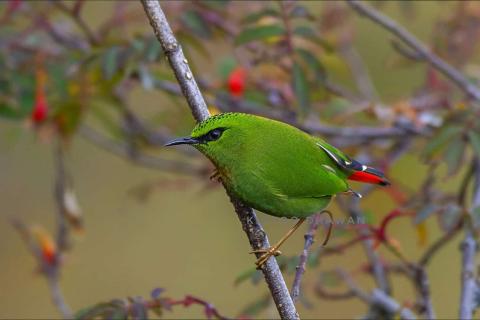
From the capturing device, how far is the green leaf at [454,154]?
2731mm

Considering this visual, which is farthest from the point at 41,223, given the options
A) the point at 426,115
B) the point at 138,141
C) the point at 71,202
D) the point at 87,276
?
the point at 426,115

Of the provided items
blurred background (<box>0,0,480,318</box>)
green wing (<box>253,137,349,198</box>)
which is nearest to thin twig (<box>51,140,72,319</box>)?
blurred background (<box>0,0,480,318</box>)

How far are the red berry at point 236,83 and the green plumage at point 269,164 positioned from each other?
102 centimetres

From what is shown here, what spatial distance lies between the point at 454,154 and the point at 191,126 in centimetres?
131

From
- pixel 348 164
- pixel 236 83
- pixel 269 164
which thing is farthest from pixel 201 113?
pixel 236 83

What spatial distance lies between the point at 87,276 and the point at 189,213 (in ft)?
3.10

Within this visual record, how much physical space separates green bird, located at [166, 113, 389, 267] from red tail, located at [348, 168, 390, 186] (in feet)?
0.30

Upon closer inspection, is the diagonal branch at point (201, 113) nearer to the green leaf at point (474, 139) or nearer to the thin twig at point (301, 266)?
the thin twig at point (301, 266)

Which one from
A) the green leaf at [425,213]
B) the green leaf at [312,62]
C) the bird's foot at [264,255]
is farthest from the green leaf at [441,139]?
the bird's foot at [264,255]

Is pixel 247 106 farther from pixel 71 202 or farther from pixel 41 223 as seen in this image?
pixel 41 223

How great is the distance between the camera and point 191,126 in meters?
3.70

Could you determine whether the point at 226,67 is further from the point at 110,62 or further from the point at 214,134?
the point at 214,134

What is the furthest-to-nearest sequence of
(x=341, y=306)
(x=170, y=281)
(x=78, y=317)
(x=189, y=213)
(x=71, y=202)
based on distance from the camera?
(x=189, y=213) < (x=170, y=281) < (x=341, y=306) < (x=71, y=202) < (x=78, y=317)

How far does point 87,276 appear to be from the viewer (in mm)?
5715
